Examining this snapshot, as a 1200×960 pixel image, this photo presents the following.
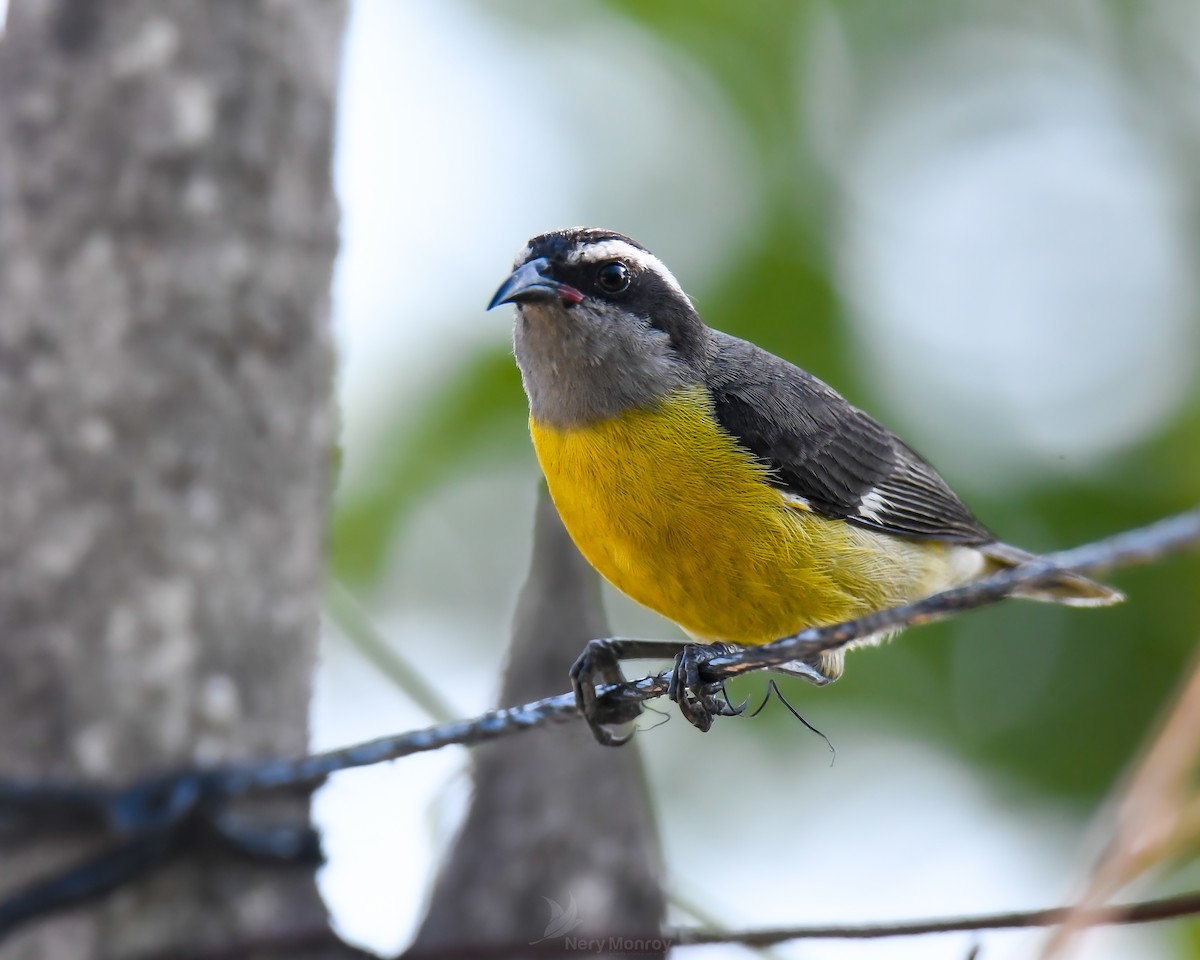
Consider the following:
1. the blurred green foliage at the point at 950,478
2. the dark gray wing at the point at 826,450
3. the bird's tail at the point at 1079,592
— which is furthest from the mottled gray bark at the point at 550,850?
the blurred green foliage at the point at 950,478

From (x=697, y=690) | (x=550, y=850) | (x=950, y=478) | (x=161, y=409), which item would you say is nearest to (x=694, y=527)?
(x=697, y=690)

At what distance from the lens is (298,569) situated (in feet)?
11.6

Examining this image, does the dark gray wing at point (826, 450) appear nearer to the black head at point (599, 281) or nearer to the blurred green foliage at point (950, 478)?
the black head at point (599, 281)

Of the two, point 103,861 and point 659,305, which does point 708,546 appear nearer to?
Answer: point 659,305

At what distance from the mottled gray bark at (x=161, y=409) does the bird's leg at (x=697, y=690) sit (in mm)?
971

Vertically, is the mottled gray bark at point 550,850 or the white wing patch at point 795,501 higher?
the white wing patch at point 795,501

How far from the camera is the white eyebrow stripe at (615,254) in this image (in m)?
4.42

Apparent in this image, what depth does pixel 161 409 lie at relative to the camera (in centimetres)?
343

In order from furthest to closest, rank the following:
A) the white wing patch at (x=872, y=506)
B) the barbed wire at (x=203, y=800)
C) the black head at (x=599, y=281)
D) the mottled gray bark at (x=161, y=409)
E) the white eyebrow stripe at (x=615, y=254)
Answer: the white wing patch at (x=872, y=506), the white eyebrow stripe at (x=615, y=254), the black head at (x=599, y=281), the mottled gray bark at (x=161, y=409), the barbed wire at (x=203, y=800)

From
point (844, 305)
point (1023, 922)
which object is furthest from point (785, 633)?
point (844, 305)

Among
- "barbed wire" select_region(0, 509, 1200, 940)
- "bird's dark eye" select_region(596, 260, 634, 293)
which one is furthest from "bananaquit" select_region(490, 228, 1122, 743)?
"barbed wire" select_region(0, 509, 1200, 940)

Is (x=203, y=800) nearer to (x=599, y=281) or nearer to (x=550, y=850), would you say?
(x=550, y=850)

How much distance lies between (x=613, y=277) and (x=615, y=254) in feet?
0.25

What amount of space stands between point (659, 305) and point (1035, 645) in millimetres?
3935
